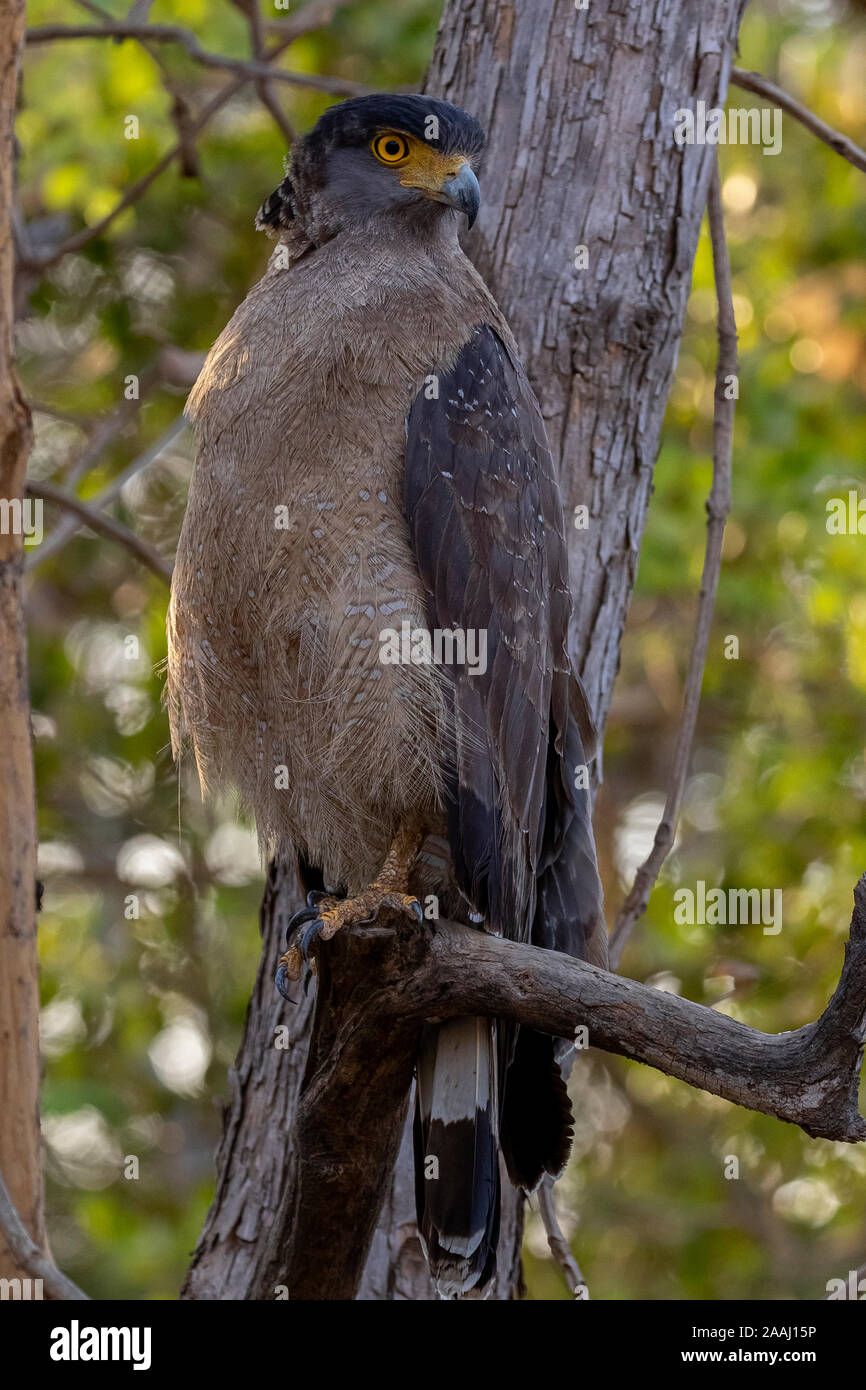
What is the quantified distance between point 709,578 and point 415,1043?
153 cm

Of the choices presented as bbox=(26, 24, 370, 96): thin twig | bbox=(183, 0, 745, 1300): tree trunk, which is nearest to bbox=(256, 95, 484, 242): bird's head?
bbox=(183, 0, 745, 1300): tree trunk

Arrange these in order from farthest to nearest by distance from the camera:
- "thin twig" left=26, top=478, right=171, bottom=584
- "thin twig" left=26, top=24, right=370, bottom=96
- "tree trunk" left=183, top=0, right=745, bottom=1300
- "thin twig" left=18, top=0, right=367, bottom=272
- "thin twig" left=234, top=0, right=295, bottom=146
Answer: "thin twig" left=234, top=0, right=295, bottom=146
"thin twig" left=18, top=0, right=367, bottom=272
"thin twig" left=26, top=24, right=370, bottom=96
"thin twig" left=26, top=478, right=171, bottom=584
"tree trunk" left=183, top=0, right=745, bottom=1300

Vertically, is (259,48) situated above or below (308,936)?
above

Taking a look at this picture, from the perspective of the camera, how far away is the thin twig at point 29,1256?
2945mm

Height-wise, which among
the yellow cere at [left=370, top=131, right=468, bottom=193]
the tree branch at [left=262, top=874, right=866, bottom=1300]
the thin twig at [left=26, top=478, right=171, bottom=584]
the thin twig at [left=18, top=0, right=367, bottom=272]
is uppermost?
the thin twig at [left=18, top=0, right=367, bottom=272]

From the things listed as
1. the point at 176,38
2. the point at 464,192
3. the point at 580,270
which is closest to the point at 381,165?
the point at 464,192

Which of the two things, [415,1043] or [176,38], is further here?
[176,38]

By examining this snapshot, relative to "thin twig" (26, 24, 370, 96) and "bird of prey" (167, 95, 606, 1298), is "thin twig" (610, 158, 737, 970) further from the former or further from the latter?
"thin twig" (26, 24, 370, 96)

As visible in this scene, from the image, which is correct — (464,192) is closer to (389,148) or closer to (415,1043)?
(389,148)

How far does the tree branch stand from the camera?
89.7 inches

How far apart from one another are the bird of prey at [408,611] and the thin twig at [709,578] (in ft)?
0.91

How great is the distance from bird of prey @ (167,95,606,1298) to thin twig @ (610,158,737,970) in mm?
277

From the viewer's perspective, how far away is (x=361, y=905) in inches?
118

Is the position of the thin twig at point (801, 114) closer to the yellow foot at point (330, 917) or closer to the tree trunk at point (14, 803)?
the tree trunk at point (14, 803)
